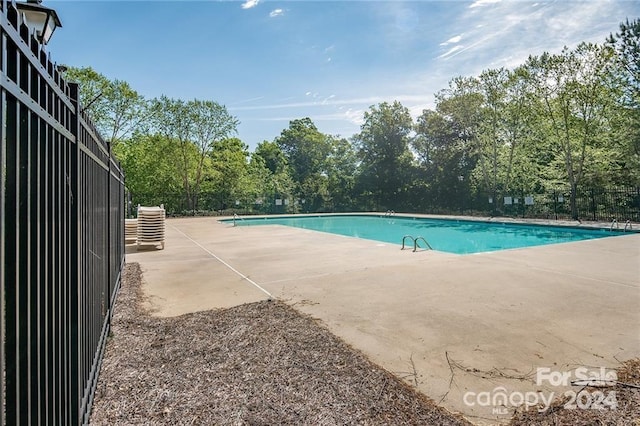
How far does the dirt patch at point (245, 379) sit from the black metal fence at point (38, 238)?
0.46 meters

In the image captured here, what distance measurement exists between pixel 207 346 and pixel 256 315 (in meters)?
0.81

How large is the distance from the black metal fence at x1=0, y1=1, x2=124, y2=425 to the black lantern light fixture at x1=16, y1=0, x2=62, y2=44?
1.88ft

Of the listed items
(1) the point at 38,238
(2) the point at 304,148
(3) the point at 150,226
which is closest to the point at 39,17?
(1) the point at 38,238

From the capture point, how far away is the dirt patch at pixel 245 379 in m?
2.03

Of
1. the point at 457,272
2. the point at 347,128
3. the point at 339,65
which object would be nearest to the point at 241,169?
the point at 347,128

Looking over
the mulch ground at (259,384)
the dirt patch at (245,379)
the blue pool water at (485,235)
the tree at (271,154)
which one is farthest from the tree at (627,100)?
the tree at (271,154)

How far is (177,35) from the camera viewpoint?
1007 cm

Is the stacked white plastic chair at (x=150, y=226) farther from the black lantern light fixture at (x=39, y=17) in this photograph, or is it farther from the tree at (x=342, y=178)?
the tree at (x=342, y=178)

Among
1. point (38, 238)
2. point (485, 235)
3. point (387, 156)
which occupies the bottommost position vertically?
point (485, 235)

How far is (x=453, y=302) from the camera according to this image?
4.22 meters

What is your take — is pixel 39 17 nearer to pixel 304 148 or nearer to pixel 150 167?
pixel 150 167

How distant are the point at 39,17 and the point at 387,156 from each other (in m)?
26.5

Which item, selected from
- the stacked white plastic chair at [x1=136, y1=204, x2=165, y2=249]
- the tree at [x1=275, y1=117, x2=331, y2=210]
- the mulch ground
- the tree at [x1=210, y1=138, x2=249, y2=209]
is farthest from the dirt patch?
the tree at [x1=275, y1=117, x2=331, y2=210]

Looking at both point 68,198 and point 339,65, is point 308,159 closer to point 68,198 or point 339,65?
point 339,65
